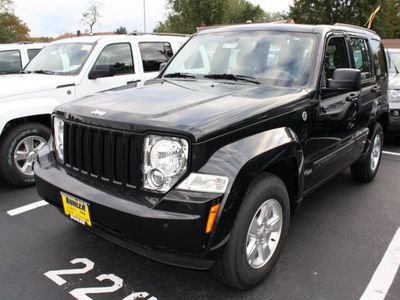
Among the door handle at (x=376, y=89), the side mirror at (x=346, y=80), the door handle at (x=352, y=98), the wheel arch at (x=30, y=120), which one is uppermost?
the side mirror at (x=346, y=80)

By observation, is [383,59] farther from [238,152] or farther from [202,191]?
[202,191]

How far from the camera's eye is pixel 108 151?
7.82 feet

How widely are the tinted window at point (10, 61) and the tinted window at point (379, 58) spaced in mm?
7061

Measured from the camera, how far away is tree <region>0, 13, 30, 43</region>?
46906mm

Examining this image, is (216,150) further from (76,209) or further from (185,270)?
(185,270)

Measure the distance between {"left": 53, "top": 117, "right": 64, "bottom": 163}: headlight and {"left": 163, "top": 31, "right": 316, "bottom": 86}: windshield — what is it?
4.41 ft

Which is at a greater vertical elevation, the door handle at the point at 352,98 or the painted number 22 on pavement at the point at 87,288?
the door handle at the point at 352,98

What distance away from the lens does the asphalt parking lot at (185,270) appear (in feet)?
8.54

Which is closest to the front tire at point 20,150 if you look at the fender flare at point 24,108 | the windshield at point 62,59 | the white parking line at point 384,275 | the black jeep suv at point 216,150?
the fender flare at point 24,108

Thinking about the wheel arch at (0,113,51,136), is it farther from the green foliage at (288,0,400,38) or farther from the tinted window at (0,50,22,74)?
the green foliage at (288,0,400,38)

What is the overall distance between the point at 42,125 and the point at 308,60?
134 inches

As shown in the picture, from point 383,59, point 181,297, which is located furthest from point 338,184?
point 181,297

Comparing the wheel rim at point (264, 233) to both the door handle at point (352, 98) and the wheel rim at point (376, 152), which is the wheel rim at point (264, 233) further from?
the wheel rim at point (376, 152)

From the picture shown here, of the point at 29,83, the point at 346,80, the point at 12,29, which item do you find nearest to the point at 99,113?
the point at 346,80
